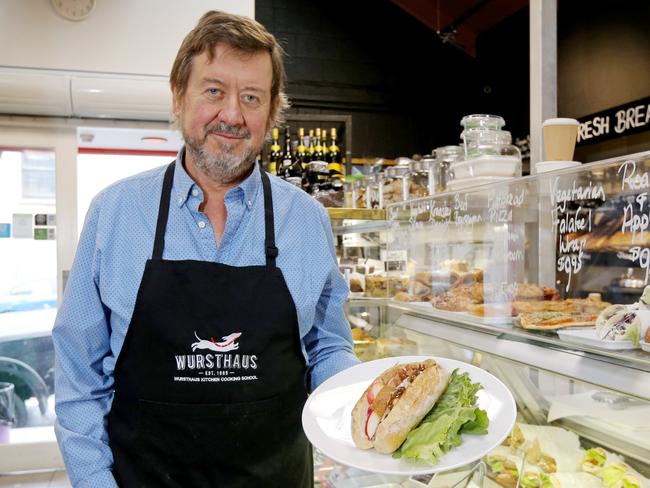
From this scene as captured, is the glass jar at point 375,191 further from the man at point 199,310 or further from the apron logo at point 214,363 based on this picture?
the apron logo at point 214,363

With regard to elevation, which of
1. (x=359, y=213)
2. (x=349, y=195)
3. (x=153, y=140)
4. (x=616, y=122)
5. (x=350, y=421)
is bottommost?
(x=350, y=421)

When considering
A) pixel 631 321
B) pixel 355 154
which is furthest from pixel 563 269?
pixel 355 154

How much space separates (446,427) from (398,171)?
68.8 inches

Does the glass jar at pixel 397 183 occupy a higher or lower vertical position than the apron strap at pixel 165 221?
higher

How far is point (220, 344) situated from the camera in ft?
4.87

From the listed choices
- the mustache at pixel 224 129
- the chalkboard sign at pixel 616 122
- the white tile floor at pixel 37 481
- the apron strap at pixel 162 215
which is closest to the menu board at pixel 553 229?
the mustache at pixel 224 129

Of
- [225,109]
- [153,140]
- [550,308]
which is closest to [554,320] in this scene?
[550,308]

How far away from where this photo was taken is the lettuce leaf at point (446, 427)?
1.12 metres

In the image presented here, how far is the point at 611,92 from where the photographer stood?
16.7 ft

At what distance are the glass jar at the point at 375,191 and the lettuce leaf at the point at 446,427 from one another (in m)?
1.71

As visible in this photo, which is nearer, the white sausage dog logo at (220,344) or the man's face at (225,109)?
the white sausage dog logo at (220,344)

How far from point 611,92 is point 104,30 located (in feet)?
13.2

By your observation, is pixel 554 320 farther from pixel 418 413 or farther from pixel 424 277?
pixel 424 277

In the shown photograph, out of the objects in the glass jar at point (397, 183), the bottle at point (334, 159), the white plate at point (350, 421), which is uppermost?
the bottle at point (334, 159)
